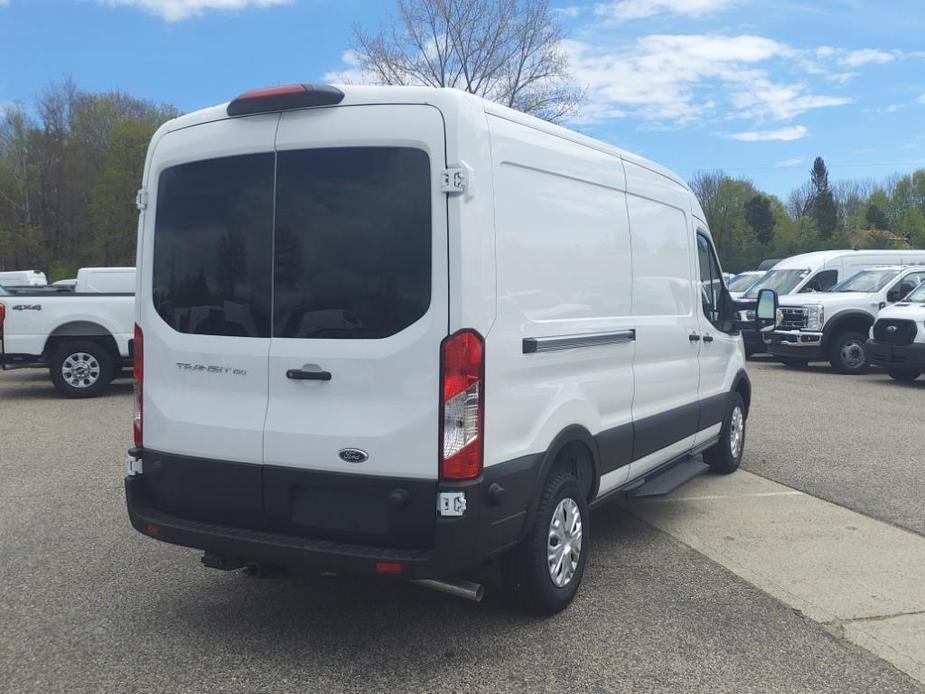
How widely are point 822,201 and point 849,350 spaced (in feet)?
288

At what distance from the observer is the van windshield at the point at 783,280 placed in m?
18.1

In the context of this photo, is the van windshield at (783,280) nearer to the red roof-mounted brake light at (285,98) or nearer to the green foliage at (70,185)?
the red roof-mounted brake light at (285,98)

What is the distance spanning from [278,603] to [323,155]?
7.60ft

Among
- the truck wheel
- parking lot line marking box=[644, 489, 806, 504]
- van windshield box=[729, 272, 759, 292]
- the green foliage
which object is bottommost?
parking lot line marking box=[644, 489, 806, 504]

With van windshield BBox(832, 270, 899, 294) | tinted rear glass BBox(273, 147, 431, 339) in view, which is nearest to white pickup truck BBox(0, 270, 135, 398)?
tinted rear glass BBox(273, 147, 431, 339)

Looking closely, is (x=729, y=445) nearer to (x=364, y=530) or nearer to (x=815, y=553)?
(x=815, y=553)

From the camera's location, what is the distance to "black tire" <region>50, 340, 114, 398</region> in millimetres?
12109

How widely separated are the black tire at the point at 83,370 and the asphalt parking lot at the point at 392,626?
5989 mm

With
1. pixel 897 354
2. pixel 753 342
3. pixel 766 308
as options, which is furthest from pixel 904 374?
pixel 766 308

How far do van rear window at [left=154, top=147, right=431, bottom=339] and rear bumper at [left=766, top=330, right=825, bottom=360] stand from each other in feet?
46.1

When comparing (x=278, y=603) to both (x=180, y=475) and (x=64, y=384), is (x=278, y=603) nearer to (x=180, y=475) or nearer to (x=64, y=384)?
(x=180, y=475)

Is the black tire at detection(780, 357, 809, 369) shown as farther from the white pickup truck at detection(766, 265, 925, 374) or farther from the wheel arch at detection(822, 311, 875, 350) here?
the wheel arch at detection(822, 311, 875, 350)

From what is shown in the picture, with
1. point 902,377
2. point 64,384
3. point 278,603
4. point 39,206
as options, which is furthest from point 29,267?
point 278,603

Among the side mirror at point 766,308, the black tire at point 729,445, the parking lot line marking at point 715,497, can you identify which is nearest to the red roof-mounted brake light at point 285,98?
the parking lot line marking at point 715,497
